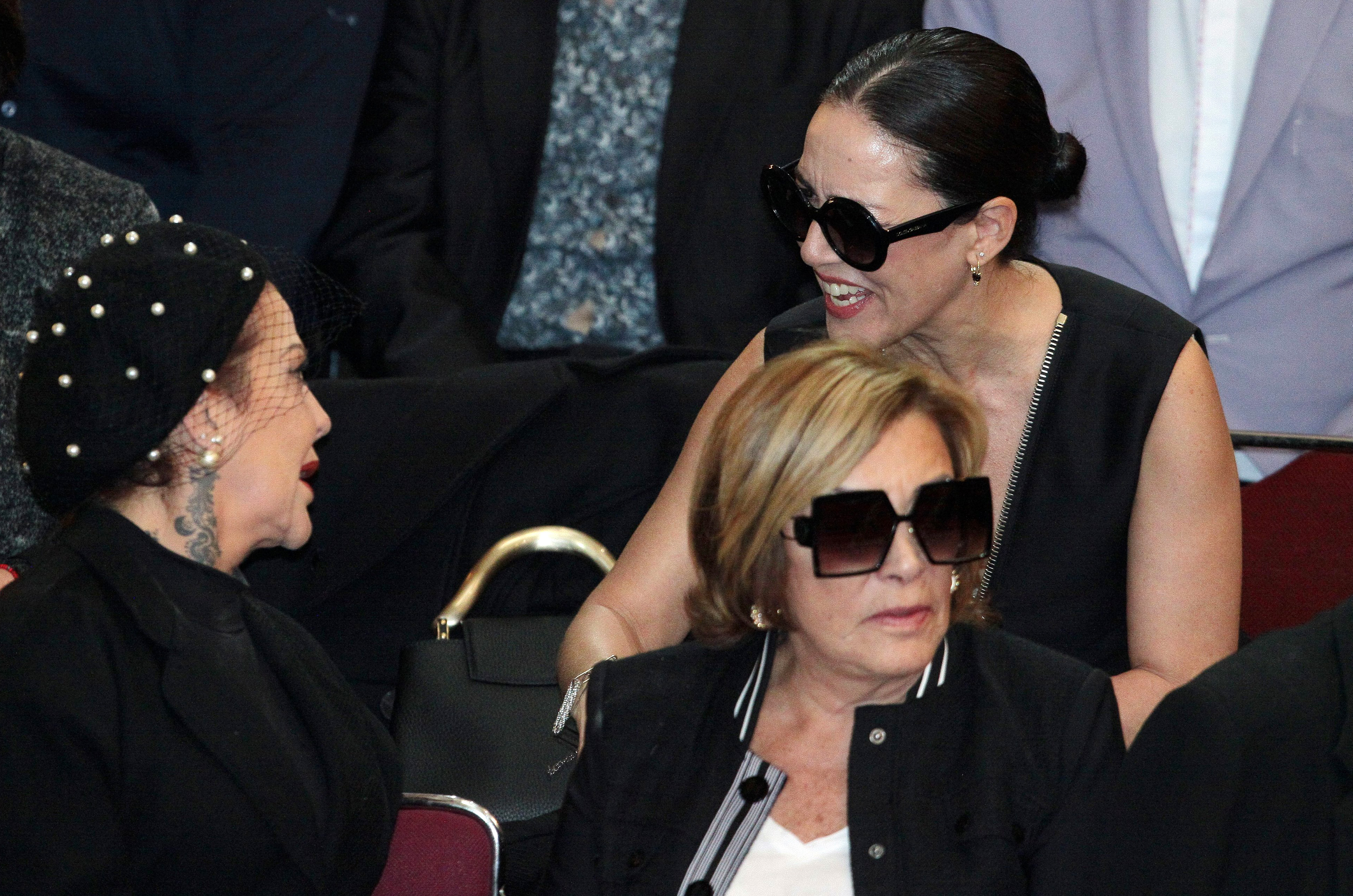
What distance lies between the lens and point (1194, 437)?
2324 millimetres

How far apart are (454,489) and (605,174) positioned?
4.09ft

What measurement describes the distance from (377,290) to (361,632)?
1082 mm

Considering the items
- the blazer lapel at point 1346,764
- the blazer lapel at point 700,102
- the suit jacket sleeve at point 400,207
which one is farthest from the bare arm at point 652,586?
the blazer lapel at point 700,102

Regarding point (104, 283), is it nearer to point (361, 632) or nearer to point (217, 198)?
point (361, 632)

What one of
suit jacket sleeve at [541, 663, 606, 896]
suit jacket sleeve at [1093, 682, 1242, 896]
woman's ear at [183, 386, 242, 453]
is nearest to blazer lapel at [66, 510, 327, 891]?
woman's ear at [183, 386, 242, 453]

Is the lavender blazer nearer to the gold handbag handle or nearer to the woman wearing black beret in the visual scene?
the gold handbag handle

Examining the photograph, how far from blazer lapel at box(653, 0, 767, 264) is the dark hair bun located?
4.46 ft

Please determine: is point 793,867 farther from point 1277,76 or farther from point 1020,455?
point 1277,76

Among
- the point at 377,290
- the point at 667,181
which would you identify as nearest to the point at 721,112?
the point at 667,181

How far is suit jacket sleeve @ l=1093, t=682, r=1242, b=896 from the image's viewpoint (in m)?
1.60

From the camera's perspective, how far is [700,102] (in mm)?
3641

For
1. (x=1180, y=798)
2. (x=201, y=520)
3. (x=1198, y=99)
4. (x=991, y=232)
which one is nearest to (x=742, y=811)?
(x=1180, y=798)

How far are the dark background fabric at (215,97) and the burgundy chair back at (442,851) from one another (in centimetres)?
201

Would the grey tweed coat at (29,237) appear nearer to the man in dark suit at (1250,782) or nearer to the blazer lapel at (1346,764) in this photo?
the man in dark suit at (1250,782)
